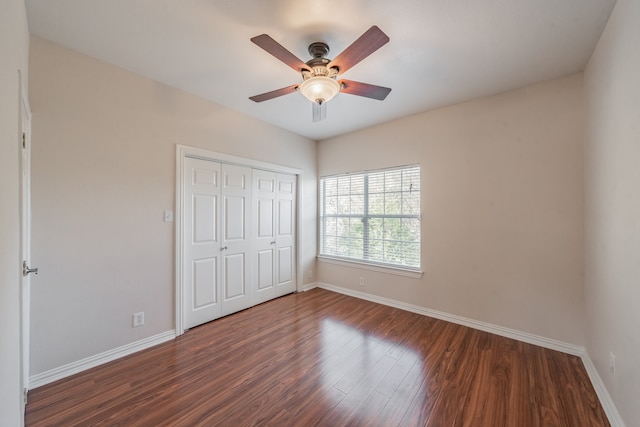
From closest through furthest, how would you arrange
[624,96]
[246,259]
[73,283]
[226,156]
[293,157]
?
[624,96] < [73,283] < [226,156] < [246,259] < [293,157]

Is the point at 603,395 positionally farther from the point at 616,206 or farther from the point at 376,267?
the point at 376,267

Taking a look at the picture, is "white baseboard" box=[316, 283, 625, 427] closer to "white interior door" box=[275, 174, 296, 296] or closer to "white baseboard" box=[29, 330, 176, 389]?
"white interior door" box=[275, 174, 296, 296]

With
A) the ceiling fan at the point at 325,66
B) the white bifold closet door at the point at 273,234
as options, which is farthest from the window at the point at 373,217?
the ceiling fan at the point at 325,66

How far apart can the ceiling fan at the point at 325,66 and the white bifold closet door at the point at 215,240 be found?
4.45 ft

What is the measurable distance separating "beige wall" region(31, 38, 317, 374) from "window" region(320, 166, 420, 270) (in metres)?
2.29

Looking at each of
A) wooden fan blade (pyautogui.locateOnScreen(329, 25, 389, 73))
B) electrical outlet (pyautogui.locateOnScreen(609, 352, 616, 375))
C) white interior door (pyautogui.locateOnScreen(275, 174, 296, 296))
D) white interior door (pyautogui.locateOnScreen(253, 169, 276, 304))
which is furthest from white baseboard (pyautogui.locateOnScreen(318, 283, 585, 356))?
wooden fan blade (pyautogui.locateOnScreen(329, 25, 389, 73))

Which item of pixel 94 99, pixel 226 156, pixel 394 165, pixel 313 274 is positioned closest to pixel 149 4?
pixel 94 99

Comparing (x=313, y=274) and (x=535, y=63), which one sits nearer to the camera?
(x=535, y=63)

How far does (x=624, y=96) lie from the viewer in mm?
1539

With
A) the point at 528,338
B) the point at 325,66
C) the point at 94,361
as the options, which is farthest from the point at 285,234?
the point at 528,338

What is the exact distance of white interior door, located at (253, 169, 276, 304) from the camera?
361 centimetres

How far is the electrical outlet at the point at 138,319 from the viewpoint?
94.1 inches

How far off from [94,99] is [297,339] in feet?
9.52

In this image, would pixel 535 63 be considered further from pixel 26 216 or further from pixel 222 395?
pixel 26 216
